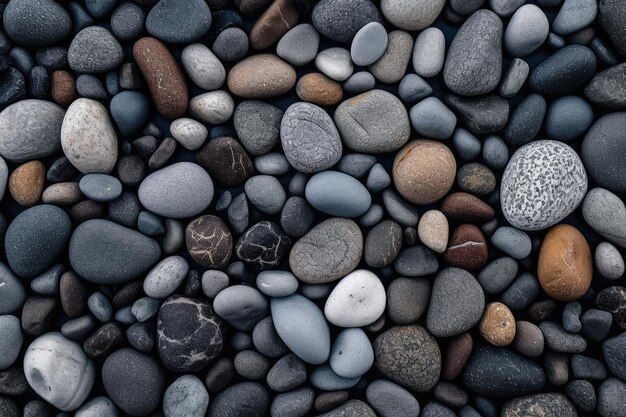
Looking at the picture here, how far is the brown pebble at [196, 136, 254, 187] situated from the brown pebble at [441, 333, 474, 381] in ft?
2.21

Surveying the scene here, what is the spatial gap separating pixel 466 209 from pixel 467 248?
0.32 ft

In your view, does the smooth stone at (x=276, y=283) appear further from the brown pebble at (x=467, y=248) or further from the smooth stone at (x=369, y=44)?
the smooth stone at (x=369, y=44)

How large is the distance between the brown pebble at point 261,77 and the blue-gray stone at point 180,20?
0.13 metres

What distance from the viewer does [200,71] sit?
116 centimetres

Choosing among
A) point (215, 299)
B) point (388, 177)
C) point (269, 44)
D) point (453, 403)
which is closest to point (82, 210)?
point (215, 299)

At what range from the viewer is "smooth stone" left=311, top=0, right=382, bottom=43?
1.15 meters

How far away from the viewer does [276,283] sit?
114 cm

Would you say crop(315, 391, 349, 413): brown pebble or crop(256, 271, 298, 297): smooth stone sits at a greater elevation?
crop(256, 271, 298, 297): smooth stone

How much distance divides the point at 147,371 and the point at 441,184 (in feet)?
2.83

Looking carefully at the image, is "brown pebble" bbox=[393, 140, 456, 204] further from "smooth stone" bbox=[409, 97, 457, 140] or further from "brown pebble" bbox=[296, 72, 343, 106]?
"brown pebble" bbox=[296, 72, 343, 106]

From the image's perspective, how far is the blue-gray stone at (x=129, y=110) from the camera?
3.73 feet

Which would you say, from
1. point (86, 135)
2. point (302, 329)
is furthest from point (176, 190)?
point (302, 329)

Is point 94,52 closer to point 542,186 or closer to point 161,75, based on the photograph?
point 161,75

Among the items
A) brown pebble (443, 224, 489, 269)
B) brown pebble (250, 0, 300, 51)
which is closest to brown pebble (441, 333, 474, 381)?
brown pebble (443, 224, 489, 269)
